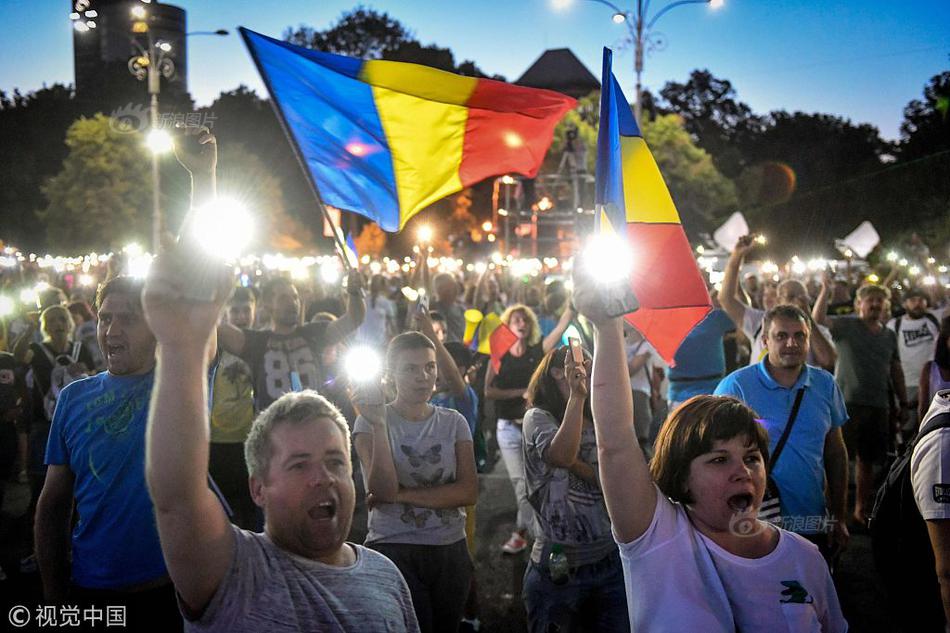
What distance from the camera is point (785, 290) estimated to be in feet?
24.0

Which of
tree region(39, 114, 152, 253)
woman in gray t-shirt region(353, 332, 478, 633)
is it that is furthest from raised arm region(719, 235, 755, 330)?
tree region(39, 114, 152, 253)

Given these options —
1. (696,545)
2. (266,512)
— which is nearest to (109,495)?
(266,512)

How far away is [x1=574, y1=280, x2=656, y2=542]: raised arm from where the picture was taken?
2.20 m

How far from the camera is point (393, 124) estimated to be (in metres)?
4.71

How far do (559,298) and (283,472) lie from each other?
7453 mm

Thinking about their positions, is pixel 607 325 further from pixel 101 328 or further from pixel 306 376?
pixel 306 376

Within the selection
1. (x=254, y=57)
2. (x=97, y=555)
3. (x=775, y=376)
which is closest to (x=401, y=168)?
(x=254, y=57)

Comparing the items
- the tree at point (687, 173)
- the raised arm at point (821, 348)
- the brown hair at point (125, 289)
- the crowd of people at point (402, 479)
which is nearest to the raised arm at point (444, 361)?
the crowd of people at point (402, 479)

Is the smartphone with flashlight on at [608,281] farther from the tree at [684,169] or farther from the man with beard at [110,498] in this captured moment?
the tree at [684,169]

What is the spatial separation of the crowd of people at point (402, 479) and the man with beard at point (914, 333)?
2533 millimetres

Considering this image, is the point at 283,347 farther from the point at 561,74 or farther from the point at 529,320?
the point at 561,74

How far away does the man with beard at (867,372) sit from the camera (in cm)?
720

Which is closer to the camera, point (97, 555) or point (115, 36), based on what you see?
point (97, 555)

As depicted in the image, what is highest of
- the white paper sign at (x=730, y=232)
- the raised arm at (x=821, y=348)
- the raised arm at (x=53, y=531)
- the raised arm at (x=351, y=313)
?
the white paper sign at (x=730, y=232)
